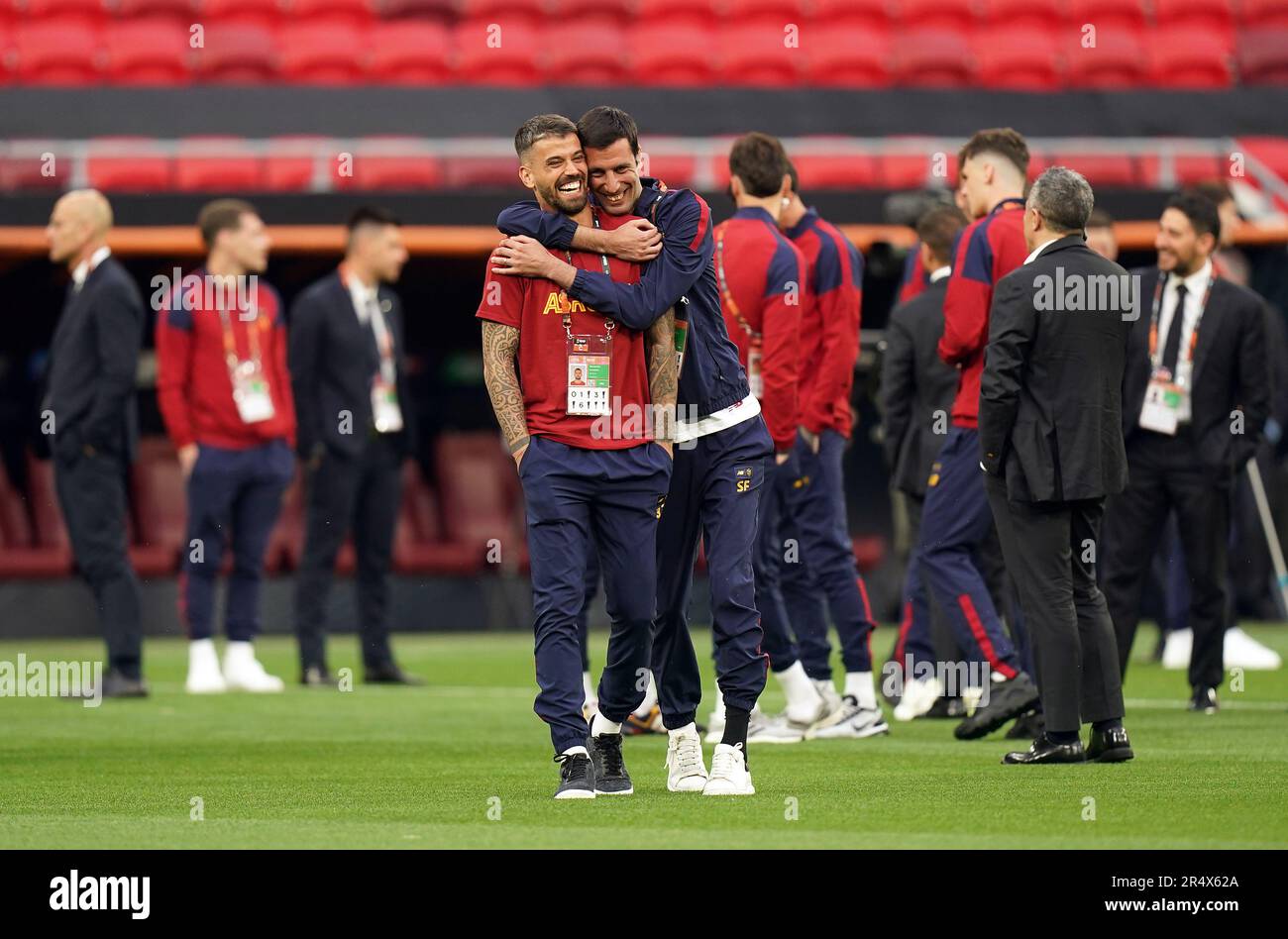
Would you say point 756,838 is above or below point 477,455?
below

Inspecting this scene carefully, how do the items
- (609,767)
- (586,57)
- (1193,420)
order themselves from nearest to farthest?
(609,767)
(1193,420)
(586,57)

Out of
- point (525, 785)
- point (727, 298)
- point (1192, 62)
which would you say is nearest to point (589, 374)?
point (525, 785)

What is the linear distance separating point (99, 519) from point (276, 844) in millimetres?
5164

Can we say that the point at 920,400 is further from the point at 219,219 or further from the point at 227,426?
the point at 219,219

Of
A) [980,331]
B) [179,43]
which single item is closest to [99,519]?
[980,331]

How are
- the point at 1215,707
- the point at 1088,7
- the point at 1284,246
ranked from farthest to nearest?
the point at 1088,7 < the point at 1284,246 < the point at 1215,707

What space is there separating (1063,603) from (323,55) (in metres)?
13.4

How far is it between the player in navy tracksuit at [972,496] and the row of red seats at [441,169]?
6770 mm

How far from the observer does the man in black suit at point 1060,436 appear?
6.88 meters

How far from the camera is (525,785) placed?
6.67 metres
